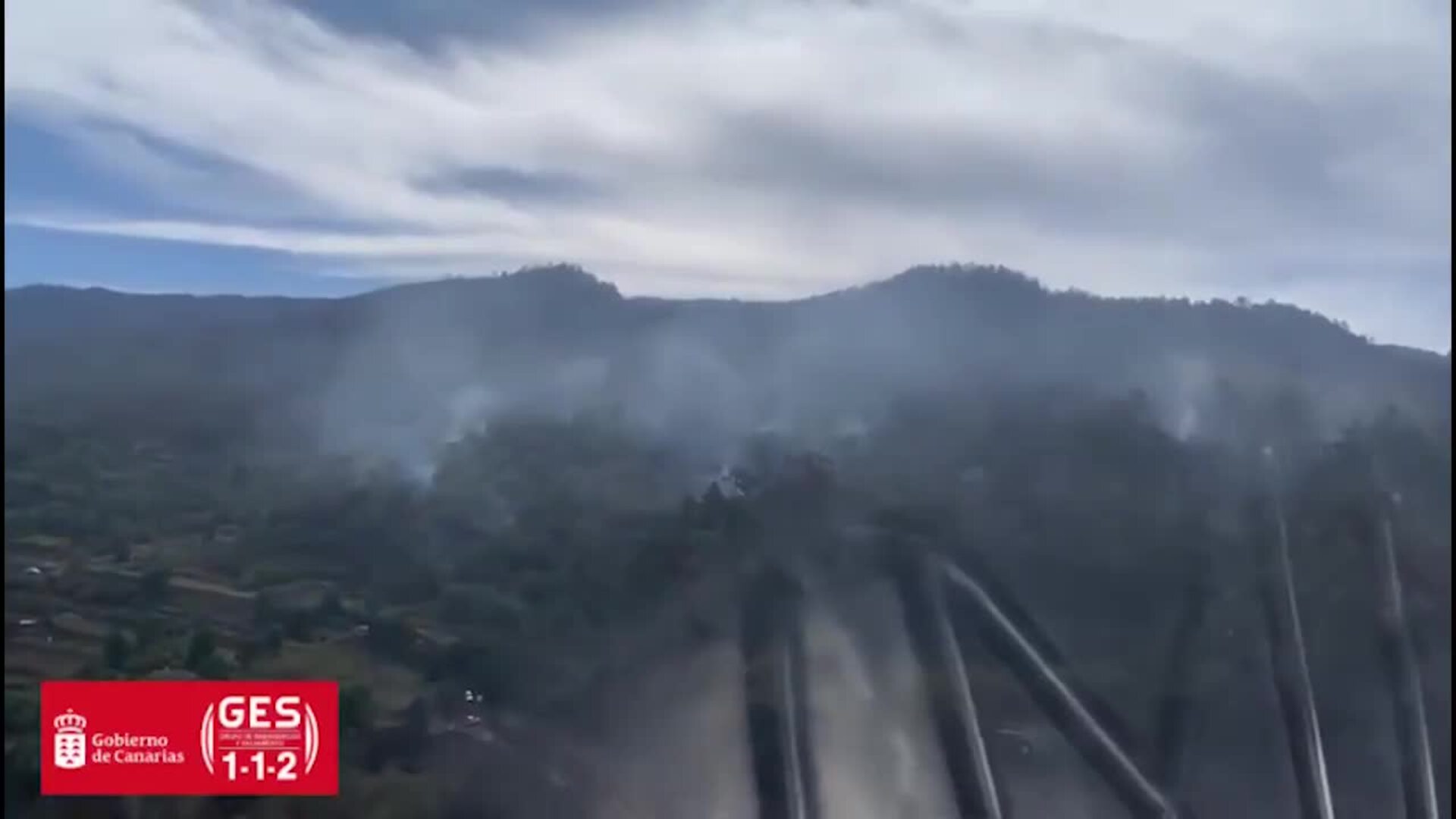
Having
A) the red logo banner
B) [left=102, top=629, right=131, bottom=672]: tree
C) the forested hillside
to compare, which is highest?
the forested hillside

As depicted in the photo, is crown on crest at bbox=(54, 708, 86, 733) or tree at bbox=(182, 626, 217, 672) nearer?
crown on crest at bbox=(54, 708, 86, 733)

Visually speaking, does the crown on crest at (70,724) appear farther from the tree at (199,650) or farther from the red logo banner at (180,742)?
the tree at (199,650)

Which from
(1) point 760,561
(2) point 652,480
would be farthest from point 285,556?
(1) point 760,561

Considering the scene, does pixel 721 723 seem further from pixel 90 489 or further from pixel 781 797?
pixel 90 489

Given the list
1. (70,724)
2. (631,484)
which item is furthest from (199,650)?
(631,484)

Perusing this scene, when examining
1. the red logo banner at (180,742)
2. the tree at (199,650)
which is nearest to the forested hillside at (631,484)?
the tree at (199,650)

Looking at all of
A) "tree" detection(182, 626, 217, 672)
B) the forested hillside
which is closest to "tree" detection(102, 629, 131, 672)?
the forested hillside

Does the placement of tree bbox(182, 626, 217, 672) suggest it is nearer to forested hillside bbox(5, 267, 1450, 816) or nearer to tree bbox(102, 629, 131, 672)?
forested hillside bbox(5, 267, 1450, 816)
